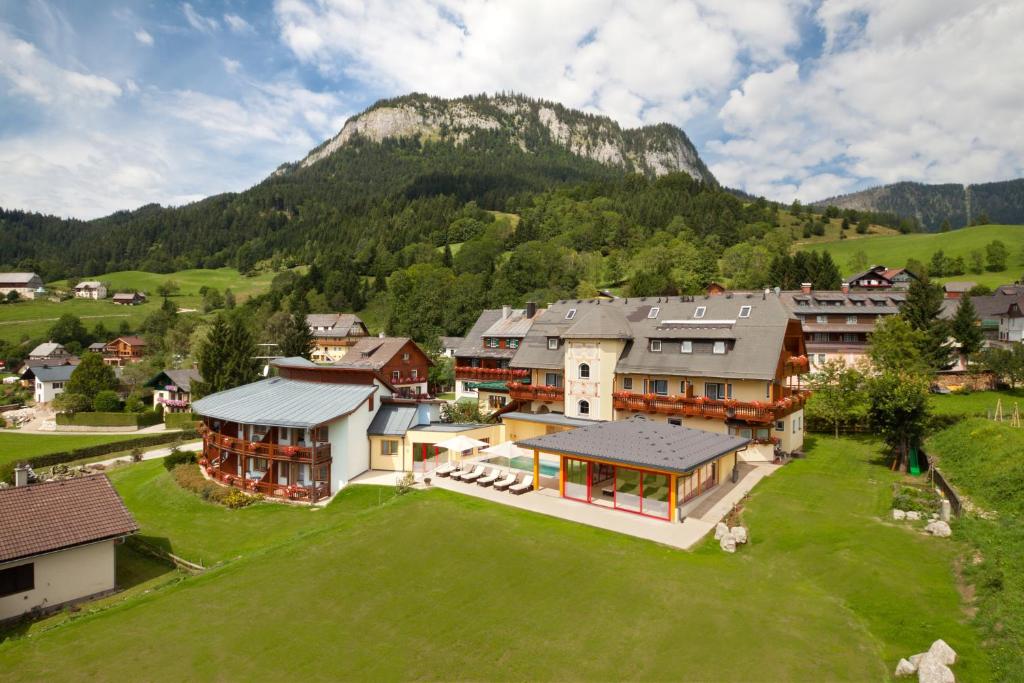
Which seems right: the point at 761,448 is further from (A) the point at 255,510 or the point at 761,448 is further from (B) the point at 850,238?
(B) the point at 850,238

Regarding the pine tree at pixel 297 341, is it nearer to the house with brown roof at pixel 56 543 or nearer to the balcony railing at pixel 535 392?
the balcony railing at pixel 535 392

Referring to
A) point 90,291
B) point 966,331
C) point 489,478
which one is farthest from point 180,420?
point 90,291

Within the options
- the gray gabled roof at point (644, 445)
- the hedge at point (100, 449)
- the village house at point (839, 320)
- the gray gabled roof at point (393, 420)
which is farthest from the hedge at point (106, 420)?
the village house at point (839, 320)

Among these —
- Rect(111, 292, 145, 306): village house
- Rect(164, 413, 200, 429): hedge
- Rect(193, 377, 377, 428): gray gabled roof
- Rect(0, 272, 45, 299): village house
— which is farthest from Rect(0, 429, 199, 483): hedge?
Rect(0, 272, 45, 299): village house

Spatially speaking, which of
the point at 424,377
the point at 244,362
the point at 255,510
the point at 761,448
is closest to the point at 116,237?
the point at 244,362

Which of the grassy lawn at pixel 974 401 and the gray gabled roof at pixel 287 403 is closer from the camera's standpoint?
the gray gabled roof at pixel 287 403
